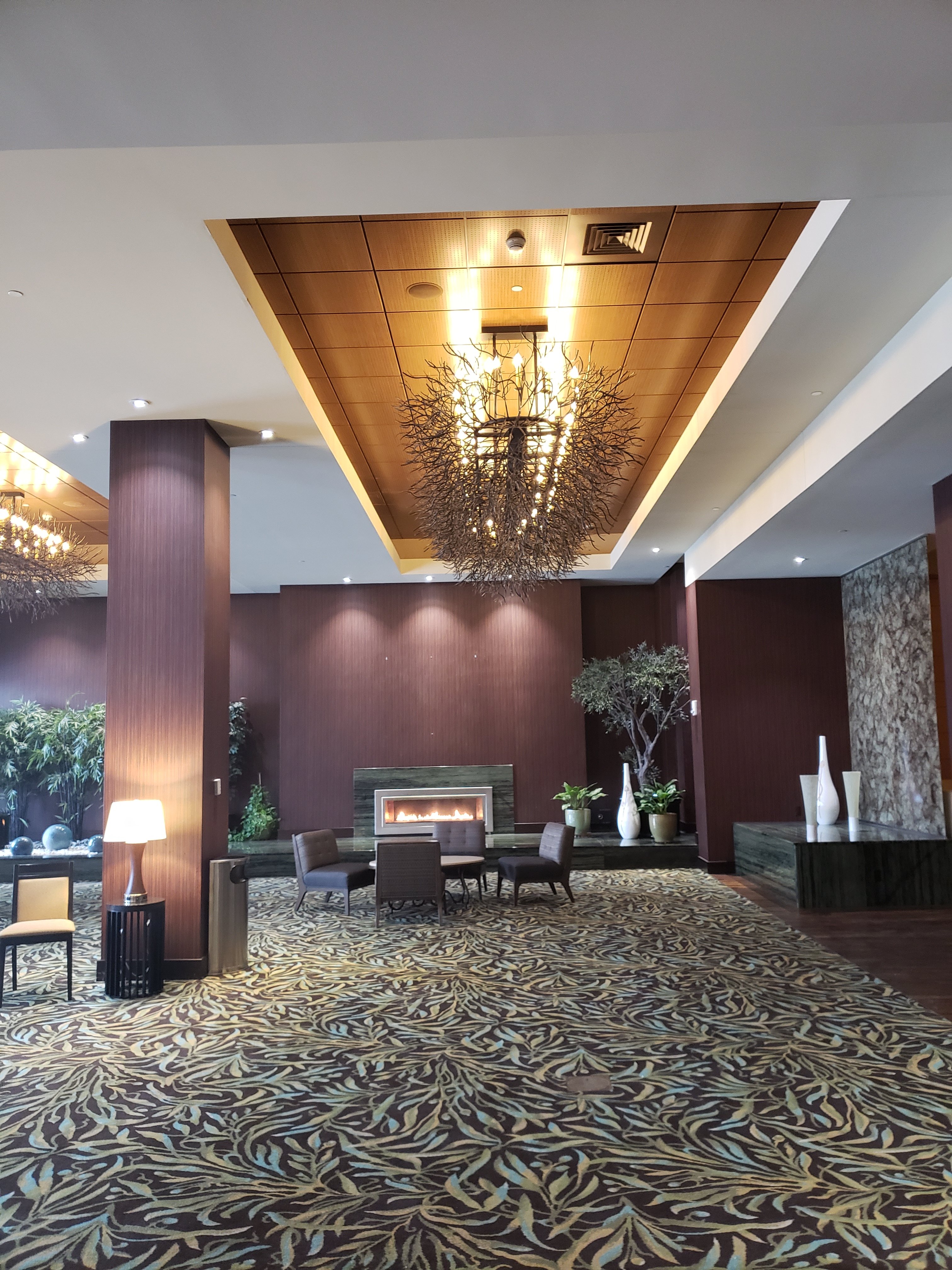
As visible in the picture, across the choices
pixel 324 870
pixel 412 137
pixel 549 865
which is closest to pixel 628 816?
pixel 549 865

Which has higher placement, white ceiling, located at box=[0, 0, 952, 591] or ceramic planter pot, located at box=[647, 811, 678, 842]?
white ceiling, located at box=[0, 0, 952, 591]

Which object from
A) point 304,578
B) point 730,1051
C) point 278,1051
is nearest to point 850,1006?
point 730,1051

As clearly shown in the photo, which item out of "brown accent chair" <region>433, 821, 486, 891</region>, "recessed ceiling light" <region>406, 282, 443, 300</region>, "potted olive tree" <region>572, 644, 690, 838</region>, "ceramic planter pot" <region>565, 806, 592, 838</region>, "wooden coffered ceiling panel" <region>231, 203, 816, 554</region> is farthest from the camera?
"ceramic planter pot" <region>565, 806, 592, 838</region>

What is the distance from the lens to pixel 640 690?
13.1 m

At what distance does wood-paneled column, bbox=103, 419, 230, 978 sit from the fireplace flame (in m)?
6.90

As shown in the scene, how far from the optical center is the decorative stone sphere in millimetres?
11969

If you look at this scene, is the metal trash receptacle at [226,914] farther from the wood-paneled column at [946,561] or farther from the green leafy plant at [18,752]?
the green leafy plant at [18,752]

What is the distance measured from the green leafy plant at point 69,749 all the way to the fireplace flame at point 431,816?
4.21 meters

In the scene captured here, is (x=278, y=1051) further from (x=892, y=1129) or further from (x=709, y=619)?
(x=709, y=619)

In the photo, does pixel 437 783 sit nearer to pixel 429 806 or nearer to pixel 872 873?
pixel 429 806

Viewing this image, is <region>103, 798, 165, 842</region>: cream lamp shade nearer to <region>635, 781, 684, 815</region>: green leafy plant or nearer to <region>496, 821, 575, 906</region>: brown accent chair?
<region>496, 821, 575, 906</region>: brown accent chair

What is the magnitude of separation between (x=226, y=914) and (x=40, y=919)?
137cm

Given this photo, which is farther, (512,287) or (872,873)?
(872,873)

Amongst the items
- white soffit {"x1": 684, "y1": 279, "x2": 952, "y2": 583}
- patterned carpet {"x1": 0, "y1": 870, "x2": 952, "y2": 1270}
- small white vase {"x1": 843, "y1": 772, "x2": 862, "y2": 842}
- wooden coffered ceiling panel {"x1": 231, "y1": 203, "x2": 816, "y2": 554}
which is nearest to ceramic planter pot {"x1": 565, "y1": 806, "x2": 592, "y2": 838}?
small white vase {"x1": 843, "y1": 772, "x2": 862, "y2": 842}
